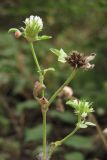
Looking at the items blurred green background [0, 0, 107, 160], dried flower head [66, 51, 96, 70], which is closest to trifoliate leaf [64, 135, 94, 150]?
blurred green background [0, 0, 107, 160]

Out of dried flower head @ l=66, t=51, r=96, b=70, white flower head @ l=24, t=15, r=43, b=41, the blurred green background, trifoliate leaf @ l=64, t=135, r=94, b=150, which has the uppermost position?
the blurred green background

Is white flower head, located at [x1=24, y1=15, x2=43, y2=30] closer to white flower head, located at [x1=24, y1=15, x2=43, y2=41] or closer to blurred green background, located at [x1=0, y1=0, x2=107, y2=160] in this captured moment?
white flower head, located at [x1=24, y1=15, x2=43, y2=41]

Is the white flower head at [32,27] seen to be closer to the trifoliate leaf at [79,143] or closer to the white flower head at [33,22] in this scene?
the white flower head at [33,22]

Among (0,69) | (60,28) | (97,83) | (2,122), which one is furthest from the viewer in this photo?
(60,28)

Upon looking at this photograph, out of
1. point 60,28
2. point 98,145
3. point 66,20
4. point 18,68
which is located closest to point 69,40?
point 60,28

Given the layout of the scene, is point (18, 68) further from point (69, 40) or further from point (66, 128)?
point (69, 40)

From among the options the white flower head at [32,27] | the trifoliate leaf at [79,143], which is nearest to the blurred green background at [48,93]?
the trifoliate leaf at [79,143]

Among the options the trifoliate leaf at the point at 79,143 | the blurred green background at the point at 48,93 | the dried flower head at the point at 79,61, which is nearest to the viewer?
the dried flower head at the point at 79,61

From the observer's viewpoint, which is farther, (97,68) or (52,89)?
(97,68)
